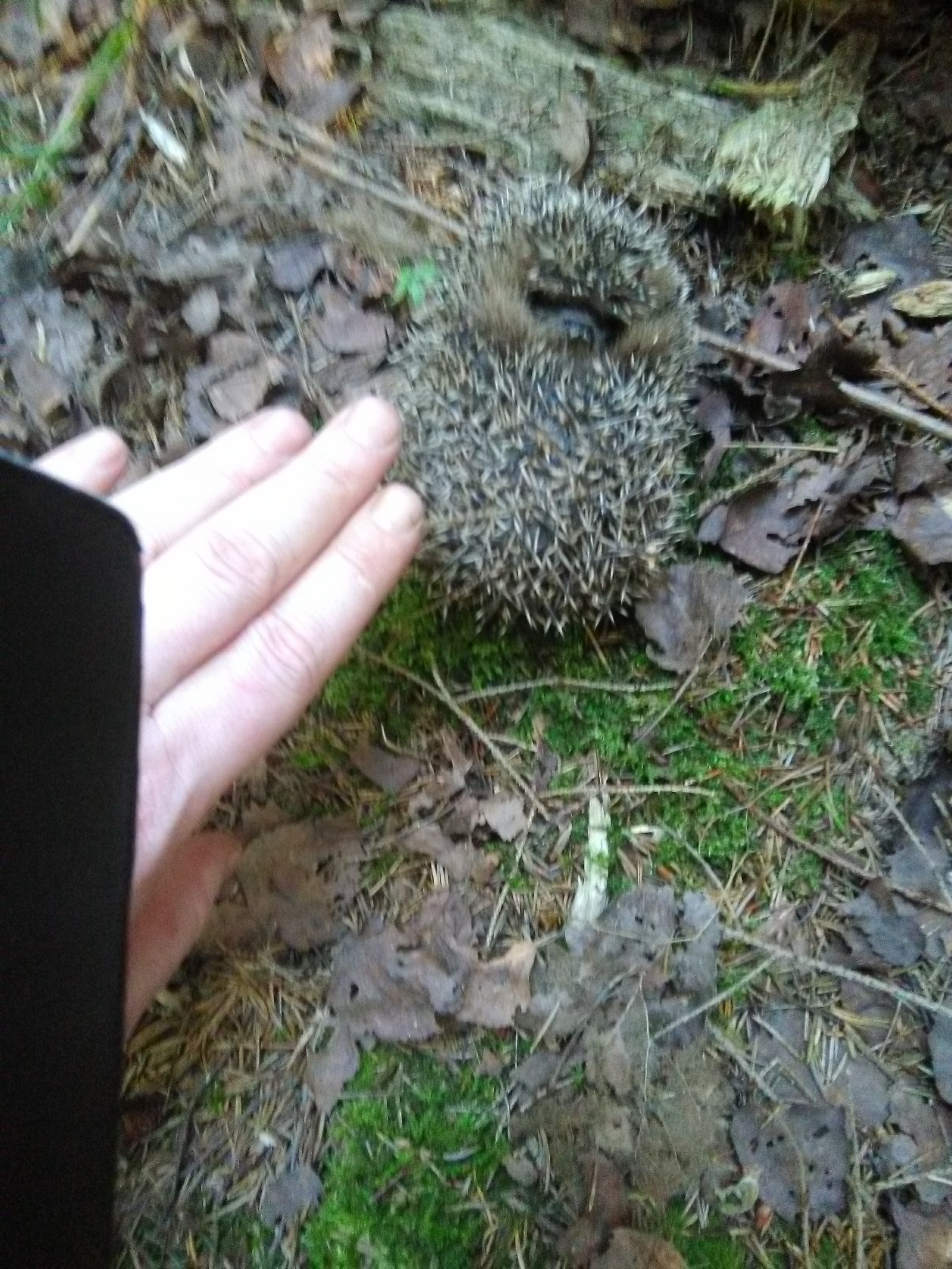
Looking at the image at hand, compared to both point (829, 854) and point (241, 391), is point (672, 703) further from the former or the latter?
point (241, 391)

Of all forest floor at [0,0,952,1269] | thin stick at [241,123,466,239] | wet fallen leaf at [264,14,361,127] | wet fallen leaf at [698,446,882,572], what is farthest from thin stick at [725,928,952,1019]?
wet fallen leaf at [264,14,361,127]

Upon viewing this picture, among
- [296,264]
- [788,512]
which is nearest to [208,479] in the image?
[296,264]

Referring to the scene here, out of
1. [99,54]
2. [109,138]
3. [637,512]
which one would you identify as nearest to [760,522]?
[637,512]

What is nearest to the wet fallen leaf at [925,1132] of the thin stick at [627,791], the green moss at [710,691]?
the green moss at [710,691]

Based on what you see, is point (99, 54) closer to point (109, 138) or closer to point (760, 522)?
point (109, 138)

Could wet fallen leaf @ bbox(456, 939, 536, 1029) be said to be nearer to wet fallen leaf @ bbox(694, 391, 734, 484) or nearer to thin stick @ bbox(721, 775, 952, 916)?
thin stick @ bbox(721, 775, 952, 916)

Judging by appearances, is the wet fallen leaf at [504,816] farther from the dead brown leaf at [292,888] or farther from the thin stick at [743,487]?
the thin stick at [743,487]
